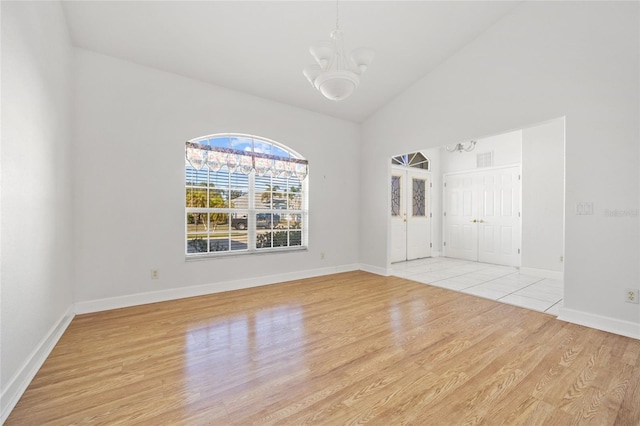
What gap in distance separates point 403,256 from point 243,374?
17.6ft

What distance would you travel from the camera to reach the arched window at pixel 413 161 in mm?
6684

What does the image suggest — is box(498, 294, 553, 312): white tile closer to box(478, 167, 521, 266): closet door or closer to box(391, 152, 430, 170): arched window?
box(478, 167, 521, 266): closet door

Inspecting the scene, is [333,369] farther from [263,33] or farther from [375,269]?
[263,33]

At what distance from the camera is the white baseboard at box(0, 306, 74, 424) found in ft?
5.25

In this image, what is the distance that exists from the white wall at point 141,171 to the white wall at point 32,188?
0.35 m

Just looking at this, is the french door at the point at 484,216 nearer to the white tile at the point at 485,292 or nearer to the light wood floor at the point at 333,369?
the white tile at the point at 485,292

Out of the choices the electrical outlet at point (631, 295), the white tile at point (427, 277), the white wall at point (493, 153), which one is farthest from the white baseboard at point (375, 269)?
the white wall at point (493, 153)

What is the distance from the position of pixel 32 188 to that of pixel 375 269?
4.80 meters

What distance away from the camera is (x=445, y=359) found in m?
2.21

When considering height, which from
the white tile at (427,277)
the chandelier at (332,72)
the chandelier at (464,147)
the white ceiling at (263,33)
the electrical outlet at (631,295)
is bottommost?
the white tile at (427,277)

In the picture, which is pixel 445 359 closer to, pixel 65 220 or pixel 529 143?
pixel 65 220

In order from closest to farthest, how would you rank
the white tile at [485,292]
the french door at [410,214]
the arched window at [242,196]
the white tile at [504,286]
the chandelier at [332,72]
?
the chandelier at [332,72] → the white tile at [485,292] → the arched window at [242,196] → the white tile at [504,286] → the french door at [410,214]

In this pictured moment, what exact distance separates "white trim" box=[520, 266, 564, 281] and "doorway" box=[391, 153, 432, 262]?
7.32ft

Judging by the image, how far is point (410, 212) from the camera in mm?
6891
